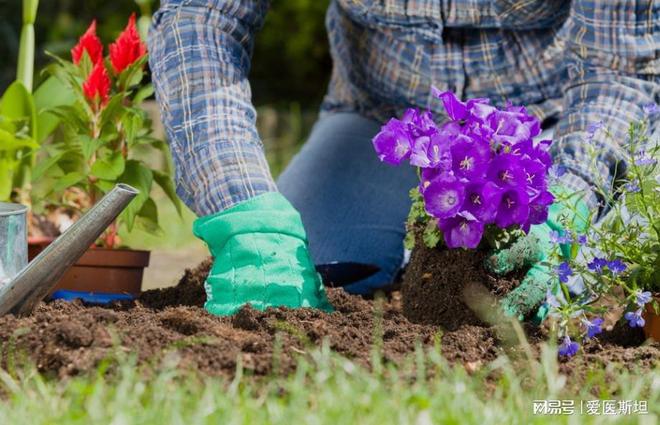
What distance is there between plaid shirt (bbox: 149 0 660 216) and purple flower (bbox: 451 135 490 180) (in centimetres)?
26

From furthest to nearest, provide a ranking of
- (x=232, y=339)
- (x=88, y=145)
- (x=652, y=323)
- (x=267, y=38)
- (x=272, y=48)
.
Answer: (x=272, y=48) → (x=267, y=38) → (x=88, y=145) → (x=652, y=323) → (x=232, y=339)

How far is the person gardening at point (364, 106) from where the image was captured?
2.22 meters

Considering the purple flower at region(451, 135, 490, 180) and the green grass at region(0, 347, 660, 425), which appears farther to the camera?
the purple flower at region(451, 135, 490, 180)

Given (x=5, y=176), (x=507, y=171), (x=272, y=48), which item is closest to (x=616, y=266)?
(x=507, y=171)

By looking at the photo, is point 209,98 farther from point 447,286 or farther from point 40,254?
point 447,286

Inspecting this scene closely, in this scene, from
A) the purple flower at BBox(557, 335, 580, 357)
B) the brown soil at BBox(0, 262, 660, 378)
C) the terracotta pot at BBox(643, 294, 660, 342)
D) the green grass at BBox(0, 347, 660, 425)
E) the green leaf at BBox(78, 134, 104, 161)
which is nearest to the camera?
the green grass at BBox(0, 347, 660, 425)

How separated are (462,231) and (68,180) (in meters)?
1.14

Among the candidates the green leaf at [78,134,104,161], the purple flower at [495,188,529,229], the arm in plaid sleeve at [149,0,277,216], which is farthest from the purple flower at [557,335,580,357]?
the green leaf at [78,134,104,161]

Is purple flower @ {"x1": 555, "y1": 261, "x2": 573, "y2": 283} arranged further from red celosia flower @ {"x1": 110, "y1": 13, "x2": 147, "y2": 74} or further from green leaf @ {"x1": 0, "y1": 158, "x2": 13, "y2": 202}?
green leaf @ {"x1": 0, "y1": 158, "x2": 13, "y2": 202}

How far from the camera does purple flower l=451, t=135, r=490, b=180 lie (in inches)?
78.4

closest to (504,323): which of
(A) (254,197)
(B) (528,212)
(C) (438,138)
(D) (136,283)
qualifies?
(B) (528,212)

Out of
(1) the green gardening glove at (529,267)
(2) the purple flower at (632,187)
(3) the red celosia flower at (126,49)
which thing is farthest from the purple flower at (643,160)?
(3) the red celosia flower at (126,49)

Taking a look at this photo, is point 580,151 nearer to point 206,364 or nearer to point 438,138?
point 438,138

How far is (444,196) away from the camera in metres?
2.02
